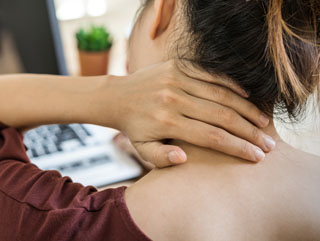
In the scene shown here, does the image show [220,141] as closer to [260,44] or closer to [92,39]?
[260,44]

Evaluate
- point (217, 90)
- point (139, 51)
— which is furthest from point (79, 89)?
point (217, 90)

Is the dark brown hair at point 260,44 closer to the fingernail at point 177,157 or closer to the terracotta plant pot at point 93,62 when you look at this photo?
the fingernail at point 177,157

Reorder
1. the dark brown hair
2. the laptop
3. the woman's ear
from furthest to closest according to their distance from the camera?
the laptop < the woman's ear < the dark brown hair

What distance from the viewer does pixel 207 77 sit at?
487 mm

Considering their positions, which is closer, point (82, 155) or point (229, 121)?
point (229, 121)

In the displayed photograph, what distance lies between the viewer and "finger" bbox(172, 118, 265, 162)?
476mm

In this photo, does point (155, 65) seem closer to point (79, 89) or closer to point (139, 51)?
point (139, 51)

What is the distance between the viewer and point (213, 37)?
44 centimetres

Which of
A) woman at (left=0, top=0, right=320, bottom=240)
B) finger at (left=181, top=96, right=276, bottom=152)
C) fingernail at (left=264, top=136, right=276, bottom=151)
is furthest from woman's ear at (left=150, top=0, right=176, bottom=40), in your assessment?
fingernail at (left=264, top=136, right=276, bottom=151)

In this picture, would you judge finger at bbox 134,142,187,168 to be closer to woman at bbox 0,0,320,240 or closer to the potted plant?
woman at bbox 0,0,320,240

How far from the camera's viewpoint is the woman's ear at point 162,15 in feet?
1.68

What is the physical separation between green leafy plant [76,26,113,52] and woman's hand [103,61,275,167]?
74 centimetres

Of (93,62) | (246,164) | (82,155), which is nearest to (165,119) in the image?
(246,164)

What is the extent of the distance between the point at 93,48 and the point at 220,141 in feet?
2.94
